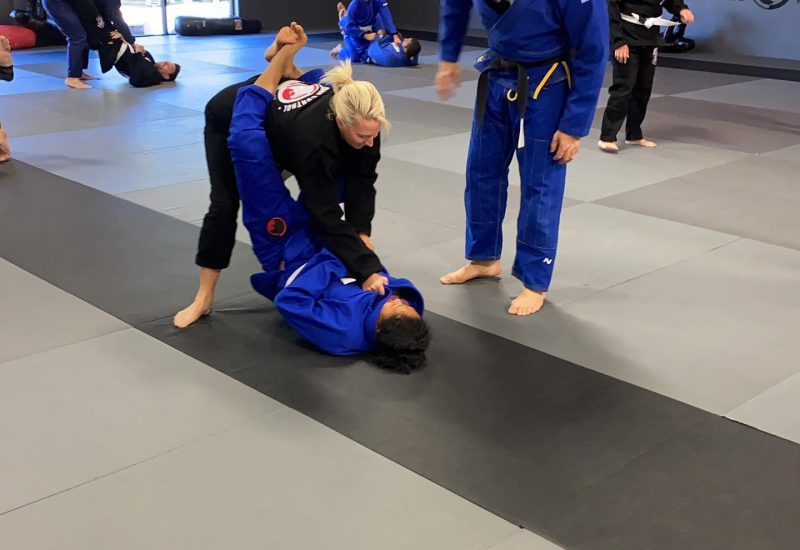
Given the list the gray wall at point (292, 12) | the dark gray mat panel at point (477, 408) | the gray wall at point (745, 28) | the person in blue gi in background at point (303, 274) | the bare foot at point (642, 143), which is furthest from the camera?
the gray wall at point (292, 12)

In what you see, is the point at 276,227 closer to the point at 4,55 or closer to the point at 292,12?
the point at 4,55

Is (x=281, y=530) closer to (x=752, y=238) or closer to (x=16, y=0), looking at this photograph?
(x=752, y=238)

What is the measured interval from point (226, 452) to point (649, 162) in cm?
474

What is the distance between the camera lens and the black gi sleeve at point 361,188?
3.66 m

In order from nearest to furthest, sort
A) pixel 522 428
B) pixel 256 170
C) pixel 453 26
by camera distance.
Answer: pixel 522 428
pixel 256 170
pixel 453 26

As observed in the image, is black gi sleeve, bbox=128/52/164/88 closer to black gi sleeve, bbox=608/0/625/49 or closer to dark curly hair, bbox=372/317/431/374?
black gi sleeve, bbox=608/0/625/49

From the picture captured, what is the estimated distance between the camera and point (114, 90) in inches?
359

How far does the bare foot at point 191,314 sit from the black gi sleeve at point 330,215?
62cm

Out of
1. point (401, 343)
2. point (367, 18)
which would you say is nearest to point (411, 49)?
point (367, 18)

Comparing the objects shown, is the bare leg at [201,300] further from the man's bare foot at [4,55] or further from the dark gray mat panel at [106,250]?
the man's bare foot at [4,55]

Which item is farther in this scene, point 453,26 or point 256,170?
point 453,26

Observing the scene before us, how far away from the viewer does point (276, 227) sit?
370 centimetres

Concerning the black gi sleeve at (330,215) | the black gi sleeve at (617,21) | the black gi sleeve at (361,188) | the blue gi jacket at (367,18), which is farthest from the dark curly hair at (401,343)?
the blue gi jacket at (367,18)

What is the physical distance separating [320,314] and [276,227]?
43 centimetres
